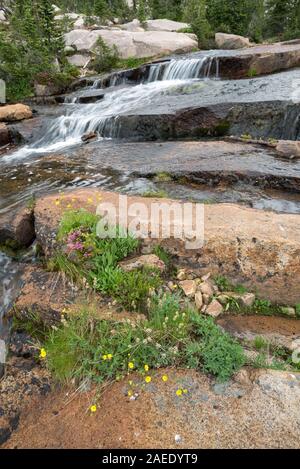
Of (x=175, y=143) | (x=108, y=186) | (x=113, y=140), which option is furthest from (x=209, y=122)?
(x=108, y=186)

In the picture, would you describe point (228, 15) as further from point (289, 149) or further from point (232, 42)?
point (289, 149)

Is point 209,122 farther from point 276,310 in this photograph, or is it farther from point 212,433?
point 212,433

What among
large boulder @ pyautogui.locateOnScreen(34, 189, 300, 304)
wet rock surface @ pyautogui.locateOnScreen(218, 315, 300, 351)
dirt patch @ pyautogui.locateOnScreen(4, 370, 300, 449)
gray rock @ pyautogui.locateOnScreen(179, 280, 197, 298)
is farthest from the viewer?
large boulder @ pyautogui.locateOnScreen(34, 189, 300, 304)

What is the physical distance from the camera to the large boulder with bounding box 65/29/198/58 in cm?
2378

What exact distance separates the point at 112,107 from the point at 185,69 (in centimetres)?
597

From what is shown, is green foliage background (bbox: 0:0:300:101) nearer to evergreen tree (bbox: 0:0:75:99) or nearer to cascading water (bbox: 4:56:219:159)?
evergreen tree (bbox: 0:0:75:99)

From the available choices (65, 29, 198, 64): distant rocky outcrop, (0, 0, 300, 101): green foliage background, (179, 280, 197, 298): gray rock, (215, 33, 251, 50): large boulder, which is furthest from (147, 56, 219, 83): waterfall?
(179, 280, 197, 298): gray rock

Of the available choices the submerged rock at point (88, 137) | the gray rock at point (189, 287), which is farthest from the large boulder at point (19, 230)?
the submerged rock at point (88, 137)

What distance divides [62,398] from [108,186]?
5225mm

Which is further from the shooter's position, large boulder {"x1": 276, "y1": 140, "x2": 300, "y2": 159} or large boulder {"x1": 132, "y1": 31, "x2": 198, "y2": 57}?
large boulder {"x1": 132, "y1": 31, "x2": 198, "y2": 57}

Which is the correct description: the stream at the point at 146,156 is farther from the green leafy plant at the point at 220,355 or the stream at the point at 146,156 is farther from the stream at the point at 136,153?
the green leafy plant at the point at 220,355

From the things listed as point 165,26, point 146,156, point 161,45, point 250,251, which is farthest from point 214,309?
point 165,26

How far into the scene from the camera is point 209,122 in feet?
34.2

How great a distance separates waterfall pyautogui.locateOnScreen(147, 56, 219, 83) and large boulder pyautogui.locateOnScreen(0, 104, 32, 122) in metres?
7.18
